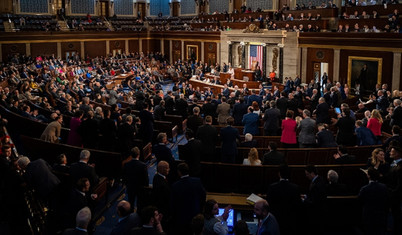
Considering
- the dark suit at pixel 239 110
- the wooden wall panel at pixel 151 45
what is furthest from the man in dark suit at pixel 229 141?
the wooden wall panel at pixel 151 45

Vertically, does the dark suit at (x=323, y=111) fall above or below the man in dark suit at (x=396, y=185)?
above

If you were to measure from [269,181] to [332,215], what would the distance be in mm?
1487

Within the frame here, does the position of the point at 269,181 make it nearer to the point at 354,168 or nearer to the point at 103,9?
the point at 354,168

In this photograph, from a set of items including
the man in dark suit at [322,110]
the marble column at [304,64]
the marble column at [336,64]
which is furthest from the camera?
the marble column at [304,64]

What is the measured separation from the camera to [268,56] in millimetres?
25297

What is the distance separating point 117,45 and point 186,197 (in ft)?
105

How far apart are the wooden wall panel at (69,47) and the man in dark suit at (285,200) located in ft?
98.0

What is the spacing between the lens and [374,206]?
515 cm

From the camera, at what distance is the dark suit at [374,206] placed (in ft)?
16.7

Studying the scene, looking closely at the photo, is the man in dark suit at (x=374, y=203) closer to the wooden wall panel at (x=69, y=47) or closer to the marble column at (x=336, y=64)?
the marble column at (x=336, y=64)

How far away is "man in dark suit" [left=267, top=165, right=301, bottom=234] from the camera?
493cm

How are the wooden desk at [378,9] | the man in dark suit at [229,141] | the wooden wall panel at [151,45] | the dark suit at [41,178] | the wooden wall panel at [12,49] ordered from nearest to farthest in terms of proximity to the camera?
1. the dark suit at [41,178]
2. the man in dark suit at [229,141]
3. the wooden desk at [378,9]
4. the wooden wall panel at [12,49]
5. the wooden wall panel at [151,45]

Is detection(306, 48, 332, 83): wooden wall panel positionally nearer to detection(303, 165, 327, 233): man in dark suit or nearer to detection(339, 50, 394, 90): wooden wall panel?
detection(339, 50, 394, 90): wooden wall panel

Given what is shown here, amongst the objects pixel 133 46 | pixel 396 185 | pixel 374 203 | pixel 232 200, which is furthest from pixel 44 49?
pixel 374 203
